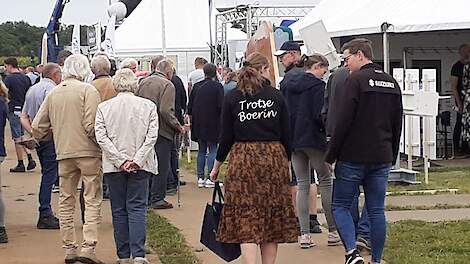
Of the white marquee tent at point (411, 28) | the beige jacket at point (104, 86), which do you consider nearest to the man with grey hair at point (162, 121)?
the beige jacket at point (104, 86)

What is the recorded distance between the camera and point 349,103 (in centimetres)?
644

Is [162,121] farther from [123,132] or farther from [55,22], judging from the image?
[55,22]

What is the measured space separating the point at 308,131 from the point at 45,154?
3.07m

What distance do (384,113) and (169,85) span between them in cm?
410

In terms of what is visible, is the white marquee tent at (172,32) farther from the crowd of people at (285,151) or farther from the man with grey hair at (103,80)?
the crowd of people at (285,151)

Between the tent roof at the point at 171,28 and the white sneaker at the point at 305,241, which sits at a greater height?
the tent roof at the point at 171,28

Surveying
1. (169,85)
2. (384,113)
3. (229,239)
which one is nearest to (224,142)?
(229,239)

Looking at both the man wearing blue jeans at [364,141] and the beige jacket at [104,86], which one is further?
the beige jacket at [104,86]

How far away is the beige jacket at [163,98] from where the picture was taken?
33.0ft

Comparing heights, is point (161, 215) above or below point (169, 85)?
below

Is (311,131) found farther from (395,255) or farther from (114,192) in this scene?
(114,192)

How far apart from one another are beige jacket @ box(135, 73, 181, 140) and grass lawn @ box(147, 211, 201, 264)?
110 cm

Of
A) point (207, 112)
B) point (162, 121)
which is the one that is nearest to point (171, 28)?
point (207, 112)

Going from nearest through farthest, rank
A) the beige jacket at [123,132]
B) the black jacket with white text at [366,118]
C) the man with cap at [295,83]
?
the black jacket with white text at [366,118] → the beige jacket at [123,132] → the man with cap at [295,83]
